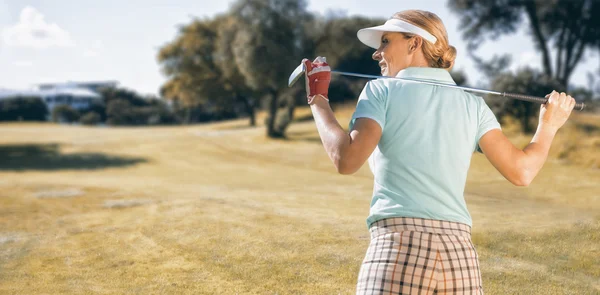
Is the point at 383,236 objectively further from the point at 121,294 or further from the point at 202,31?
the point at 202,31

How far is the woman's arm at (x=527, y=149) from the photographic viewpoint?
8.55 feet

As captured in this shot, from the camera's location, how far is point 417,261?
2387mm

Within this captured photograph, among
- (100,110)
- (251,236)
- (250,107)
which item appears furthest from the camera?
(100,110)

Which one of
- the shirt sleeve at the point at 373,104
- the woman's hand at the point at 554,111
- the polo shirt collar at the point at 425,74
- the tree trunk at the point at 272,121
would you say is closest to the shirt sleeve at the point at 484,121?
the polo shirt collar at the point at 425,74

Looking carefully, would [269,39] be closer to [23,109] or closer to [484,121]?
[484,121]

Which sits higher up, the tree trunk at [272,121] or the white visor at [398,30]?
the white visor at [398,30]

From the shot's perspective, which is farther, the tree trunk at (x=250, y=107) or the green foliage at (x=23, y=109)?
the green foliage at (x=23, y=109)

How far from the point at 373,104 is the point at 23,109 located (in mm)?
53481

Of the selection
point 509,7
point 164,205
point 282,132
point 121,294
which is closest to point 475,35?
point 509,7

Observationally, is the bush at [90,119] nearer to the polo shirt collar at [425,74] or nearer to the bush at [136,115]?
the bush at [136,115]

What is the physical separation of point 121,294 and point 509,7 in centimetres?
3180

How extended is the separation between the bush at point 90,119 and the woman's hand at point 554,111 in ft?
190

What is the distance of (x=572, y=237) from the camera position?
705 cm

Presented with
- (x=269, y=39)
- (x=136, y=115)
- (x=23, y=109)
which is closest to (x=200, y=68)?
(x=269, y=39)
